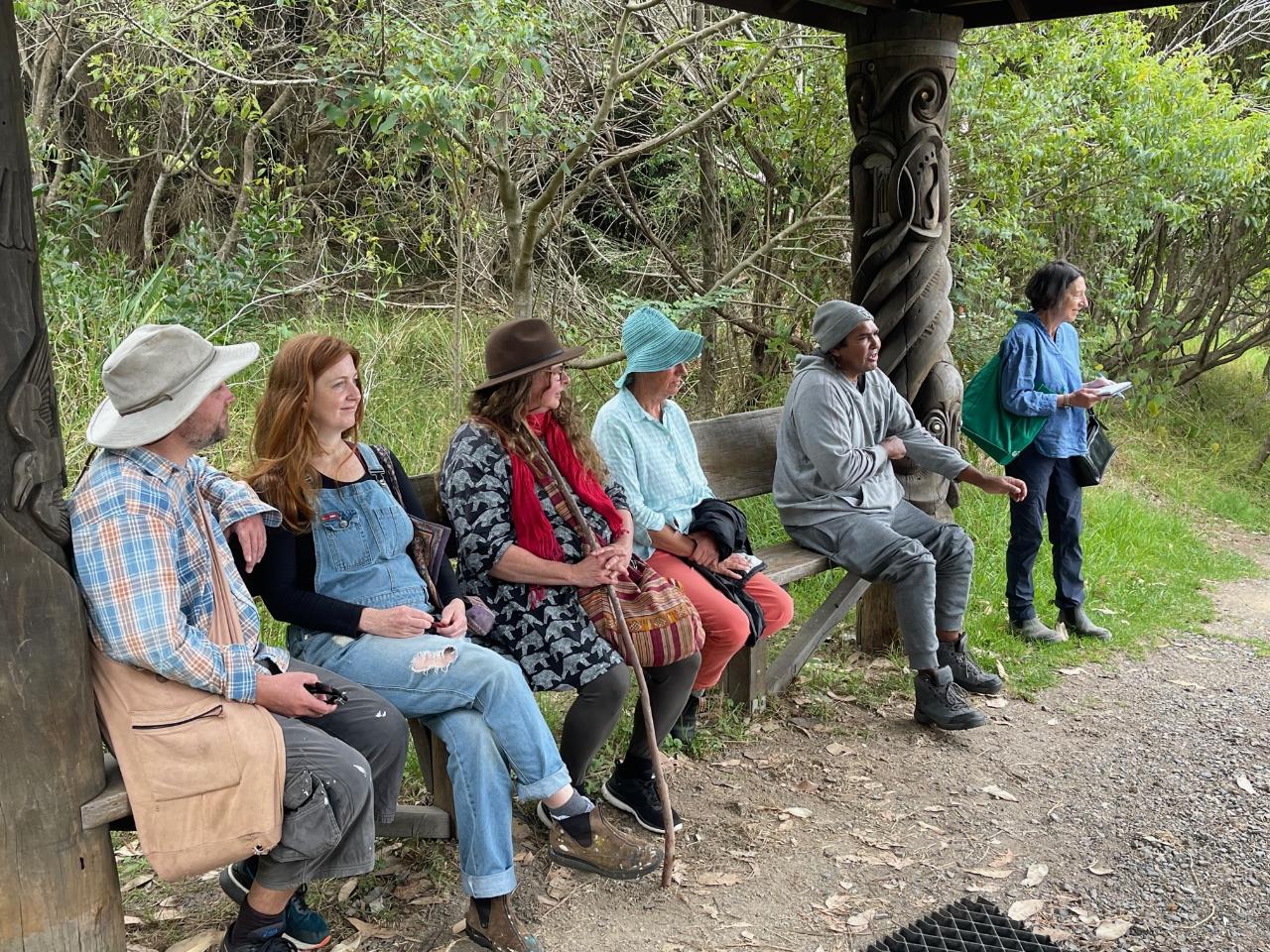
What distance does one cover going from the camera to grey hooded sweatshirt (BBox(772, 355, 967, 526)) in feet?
14.8

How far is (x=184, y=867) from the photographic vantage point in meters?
2.46

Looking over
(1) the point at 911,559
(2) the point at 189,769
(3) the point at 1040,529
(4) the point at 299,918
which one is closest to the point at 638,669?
(4) the point at 299,918

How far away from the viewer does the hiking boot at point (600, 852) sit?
3205 millimetres

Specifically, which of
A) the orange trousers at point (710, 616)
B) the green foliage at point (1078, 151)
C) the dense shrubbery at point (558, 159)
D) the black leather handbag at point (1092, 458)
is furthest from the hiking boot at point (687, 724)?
the green foliage at point (1078, 151)

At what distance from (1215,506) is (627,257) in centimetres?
483

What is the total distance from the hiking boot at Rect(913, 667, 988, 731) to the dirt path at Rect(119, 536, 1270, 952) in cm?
8

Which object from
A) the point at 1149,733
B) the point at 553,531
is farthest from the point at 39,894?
the point at 1149,733

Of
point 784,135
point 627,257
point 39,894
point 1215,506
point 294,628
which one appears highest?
point 784,135

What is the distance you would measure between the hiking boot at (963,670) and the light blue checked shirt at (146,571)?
3110 mm

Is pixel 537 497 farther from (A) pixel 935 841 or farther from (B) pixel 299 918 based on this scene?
(A) pixel 935 841

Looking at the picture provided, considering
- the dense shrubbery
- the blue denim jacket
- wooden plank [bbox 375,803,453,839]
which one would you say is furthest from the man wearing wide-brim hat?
the blue denim jacket

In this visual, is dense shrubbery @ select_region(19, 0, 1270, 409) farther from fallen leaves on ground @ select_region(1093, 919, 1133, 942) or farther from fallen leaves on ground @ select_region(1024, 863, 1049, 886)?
fallen leaves on ground @ select_region(1093, 919, 1133, 942)

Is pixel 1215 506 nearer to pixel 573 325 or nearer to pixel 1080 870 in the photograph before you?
pixel 573 325

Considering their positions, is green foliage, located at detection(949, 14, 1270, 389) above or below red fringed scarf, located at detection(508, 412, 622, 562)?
above
